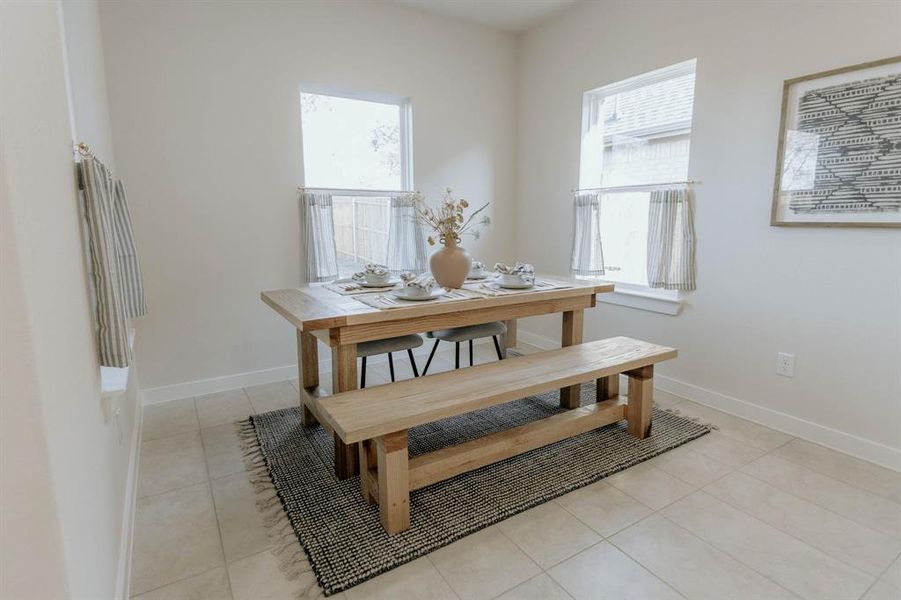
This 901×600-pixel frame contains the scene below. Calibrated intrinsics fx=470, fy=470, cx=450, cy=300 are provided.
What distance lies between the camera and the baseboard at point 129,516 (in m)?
1.48

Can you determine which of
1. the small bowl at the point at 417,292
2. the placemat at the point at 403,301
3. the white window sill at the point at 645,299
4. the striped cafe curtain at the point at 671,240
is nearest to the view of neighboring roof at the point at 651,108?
the striped cafe curtain at the point at 671,240

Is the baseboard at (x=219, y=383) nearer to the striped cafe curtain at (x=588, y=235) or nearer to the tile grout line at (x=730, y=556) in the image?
the striped cafe curtain at (x=588, y=235)

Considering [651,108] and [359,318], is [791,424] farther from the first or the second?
[359,318]

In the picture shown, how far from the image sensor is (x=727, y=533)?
178 cm

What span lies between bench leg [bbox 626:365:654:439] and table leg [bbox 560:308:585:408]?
1.18 feet

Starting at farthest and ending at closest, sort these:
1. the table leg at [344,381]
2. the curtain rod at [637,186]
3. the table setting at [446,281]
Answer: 1. the curtain rod at [637,186]
2. the table setting at [446,281]
3. the table leg at [344,381]

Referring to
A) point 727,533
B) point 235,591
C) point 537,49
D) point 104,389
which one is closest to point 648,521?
point 727,533

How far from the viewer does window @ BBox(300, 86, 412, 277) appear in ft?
11.2

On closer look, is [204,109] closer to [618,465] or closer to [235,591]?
[235,591]

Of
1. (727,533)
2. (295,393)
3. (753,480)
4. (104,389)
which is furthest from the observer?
(295,393)

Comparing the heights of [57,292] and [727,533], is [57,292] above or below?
above

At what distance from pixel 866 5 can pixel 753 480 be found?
2.22 m

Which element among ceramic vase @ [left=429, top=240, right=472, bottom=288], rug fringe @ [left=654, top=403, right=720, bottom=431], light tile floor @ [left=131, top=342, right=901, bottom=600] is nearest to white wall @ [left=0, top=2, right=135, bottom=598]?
light tile floor @ [left=131, top=342, right=901, bottom=600]

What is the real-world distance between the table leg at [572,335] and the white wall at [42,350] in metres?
2.25
